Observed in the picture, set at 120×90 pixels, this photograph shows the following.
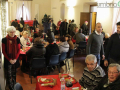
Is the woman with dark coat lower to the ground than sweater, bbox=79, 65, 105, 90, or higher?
higher

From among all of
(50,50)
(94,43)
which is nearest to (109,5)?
(94,43)

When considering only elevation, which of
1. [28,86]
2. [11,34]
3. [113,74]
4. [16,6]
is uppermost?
[16,6]

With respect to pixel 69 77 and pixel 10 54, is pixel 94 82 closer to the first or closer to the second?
pixel 69 77

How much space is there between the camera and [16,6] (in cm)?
1529

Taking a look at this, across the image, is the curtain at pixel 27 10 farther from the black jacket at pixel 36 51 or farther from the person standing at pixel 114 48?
the person standing at pixel 114 48

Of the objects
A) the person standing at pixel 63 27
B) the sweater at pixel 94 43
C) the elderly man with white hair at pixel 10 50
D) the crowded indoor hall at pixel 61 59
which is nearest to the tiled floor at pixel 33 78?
the crowded indoor hall at pixel 61 59

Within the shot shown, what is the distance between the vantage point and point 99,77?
236 cm

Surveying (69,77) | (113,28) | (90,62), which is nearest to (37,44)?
(69,77)

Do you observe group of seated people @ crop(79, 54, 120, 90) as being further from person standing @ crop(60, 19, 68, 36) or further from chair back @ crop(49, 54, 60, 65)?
person standing @ crop(60, 19, 68, 36)

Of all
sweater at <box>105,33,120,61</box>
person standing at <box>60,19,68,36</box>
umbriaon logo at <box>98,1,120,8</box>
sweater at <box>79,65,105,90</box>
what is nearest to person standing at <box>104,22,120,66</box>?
sweater at <box>105,33,120,61</box>

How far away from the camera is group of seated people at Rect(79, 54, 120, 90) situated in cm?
202

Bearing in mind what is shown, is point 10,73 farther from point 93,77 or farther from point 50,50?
point 93,77

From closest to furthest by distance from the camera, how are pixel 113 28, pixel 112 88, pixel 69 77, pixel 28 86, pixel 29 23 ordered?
pixel 112 88 < pixel 69 77 < pixel 28 86 < pixel 113 28 < pixel 29 23

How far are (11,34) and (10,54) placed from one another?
0.47 meters
